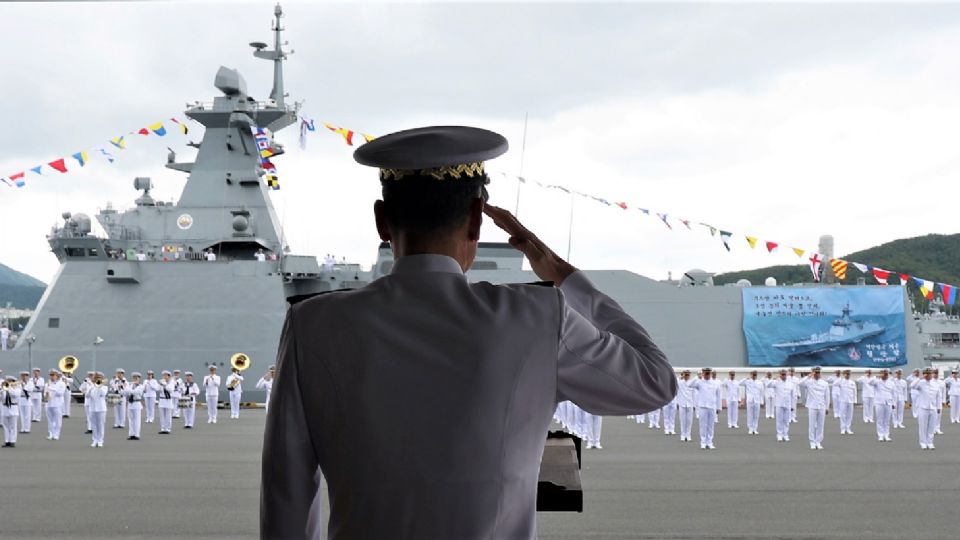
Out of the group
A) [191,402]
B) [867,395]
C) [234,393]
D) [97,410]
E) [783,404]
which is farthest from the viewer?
[234,393]

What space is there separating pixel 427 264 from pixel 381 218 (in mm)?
165

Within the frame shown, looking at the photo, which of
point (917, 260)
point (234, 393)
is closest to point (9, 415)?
point (234, 393)

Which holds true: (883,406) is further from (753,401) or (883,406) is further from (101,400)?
(101,400)

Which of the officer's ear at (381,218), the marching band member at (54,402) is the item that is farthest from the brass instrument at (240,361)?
the officer's ear at (381,218)

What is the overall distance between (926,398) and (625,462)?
21.5ft

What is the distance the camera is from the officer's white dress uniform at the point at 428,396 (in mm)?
1544

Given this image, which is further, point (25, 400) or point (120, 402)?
point (120, 402)

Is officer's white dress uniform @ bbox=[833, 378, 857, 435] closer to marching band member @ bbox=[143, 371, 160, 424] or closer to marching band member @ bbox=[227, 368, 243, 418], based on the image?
marching band member @ bbox=[227, 368, 243, 418]

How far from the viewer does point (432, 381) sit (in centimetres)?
156

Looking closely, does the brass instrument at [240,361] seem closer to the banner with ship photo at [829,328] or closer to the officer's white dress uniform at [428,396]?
the banner with ship photo at [829,328]

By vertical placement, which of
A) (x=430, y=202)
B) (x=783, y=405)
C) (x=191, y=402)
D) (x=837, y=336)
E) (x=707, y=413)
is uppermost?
(x=837, y=336)

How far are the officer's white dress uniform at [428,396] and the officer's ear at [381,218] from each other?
0.13 meters

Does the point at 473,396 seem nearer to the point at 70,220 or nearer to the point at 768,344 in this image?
the point at 768,344

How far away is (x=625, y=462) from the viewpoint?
524 inches
